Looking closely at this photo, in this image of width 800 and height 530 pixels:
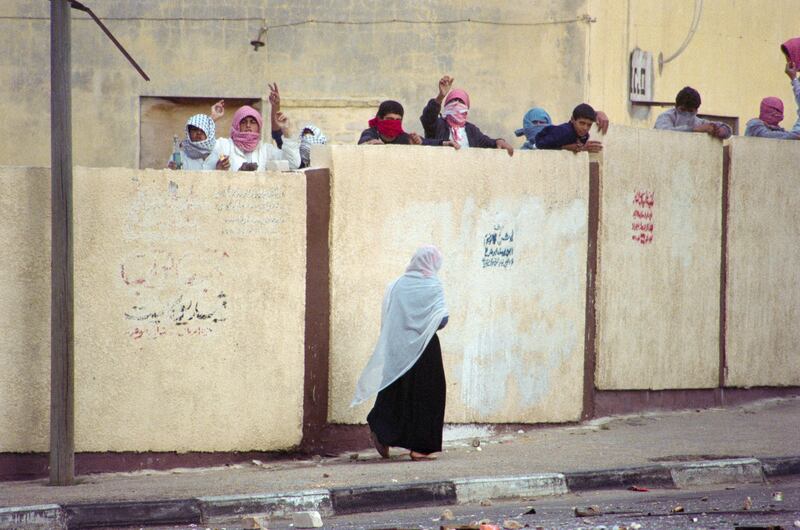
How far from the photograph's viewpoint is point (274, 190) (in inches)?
388

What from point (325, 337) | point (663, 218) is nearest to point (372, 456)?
point (325, 337)

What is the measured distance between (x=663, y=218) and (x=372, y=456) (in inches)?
133

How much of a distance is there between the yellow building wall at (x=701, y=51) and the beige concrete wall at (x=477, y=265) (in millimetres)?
6520

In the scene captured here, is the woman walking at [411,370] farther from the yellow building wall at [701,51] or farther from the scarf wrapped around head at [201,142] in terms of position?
the yellow building wall at [701,51]

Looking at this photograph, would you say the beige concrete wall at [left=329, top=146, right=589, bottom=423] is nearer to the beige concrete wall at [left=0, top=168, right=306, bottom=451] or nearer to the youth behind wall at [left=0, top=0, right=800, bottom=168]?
the beige concrete wall at [left=0, top=168, right=306, bottom=451]

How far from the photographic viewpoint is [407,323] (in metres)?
9.95

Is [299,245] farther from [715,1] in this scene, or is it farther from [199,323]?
[715,1]

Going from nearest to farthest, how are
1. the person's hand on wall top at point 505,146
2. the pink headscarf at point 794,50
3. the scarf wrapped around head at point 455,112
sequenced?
the person's hand on wall top at point 505,146
the scarf wrapped around head at point 455,112
the pink headscarf at point 794,50

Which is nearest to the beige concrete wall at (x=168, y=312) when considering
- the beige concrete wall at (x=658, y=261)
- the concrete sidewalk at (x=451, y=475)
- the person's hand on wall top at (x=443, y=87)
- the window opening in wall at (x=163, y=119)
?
the concrete sidewalk at (x=451, y=475)

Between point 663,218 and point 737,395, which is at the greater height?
point 663,218

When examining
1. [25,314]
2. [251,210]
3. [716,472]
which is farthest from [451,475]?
[25,314]

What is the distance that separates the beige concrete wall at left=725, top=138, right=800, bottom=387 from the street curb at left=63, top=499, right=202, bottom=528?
6027 mm

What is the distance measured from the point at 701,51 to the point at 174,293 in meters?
10.9

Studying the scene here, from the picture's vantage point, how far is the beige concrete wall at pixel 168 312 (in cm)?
938
